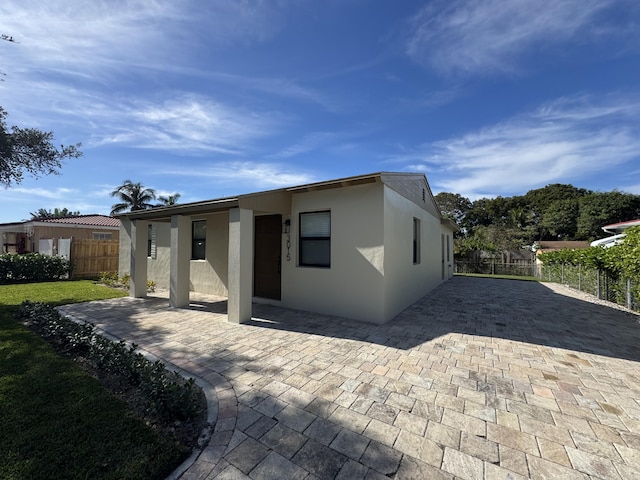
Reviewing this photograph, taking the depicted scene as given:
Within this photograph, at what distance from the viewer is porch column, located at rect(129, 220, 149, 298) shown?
8.02 meters

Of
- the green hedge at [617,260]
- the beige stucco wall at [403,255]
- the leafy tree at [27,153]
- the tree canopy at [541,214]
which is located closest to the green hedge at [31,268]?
the leafy tree at [27,153]

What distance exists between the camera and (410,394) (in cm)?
297

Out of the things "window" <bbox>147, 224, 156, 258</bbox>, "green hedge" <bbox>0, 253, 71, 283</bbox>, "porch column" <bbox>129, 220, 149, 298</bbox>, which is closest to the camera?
"porch column" <bbox>129, 220, 149, 298</bbox>

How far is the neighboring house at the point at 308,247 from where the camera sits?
5.69m

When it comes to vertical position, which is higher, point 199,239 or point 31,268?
point 199,239

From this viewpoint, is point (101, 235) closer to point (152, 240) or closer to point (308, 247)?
point (152, 240)

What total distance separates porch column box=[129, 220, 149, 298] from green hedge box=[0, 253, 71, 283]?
25.8 feet

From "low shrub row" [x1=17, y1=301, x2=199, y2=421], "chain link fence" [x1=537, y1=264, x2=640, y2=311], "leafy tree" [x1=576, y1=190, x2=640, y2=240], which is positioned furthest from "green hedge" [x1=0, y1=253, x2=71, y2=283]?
"leafy tree" [x1=576, y1=190, x2=640, y2=240]

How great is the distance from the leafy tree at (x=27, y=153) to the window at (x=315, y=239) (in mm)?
8837

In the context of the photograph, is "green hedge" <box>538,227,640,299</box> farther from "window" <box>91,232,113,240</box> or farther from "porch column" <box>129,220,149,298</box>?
"window" <box>91,232,113,240</box>

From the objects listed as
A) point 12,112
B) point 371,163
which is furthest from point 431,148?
point 12,112

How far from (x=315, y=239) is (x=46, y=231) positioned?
21.6 metres

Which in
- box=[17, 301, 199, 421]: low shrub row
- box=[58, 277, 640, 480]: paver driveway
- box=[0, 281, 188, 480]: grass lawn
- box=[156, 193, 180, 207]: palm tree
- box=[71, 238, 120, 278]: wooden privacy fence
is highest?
box=[156, 193, 180, 207]: palm tree

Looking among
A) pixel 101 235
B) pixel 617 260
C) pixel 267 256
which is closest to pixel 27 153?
pixel 267 256
